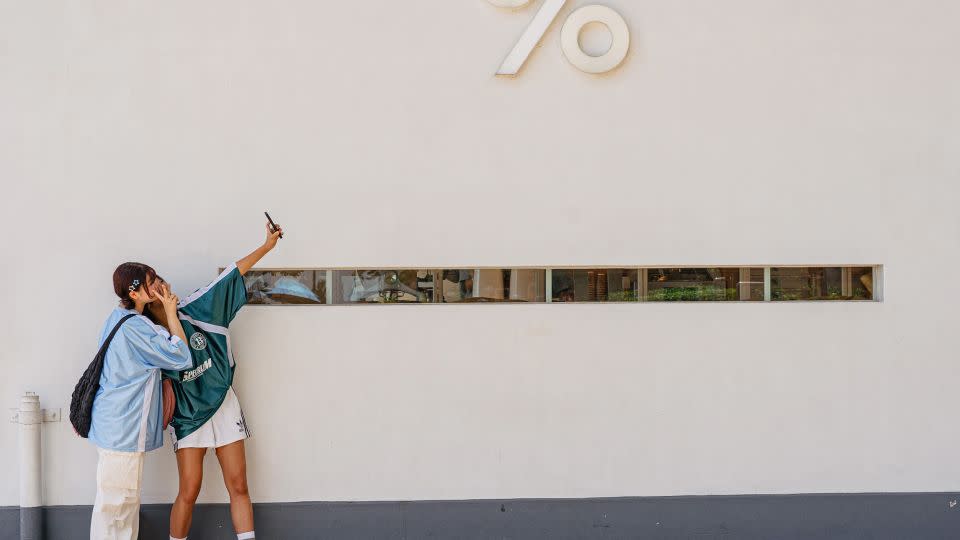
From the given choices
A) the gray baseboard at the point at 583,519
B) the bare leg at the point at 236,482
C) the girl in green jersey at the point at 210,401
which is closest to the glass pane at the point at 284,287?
the girl in green jersey at the point at 210,401

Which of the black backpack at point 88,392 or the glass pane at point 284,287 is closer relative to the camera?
the black backpack at point 88,392

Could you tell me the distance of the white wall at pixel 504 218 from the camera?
479 centimetres

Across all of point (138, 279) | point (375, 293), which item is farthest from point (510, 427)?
point (138, 279)

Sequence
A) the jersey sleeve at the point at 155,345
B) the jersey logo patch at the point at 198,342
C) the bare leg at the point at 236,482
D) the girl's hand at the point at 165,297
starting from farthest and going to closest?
the bare leg at the point at 236,482 < the jersey logo patch at the point at 198,342 < the girl's hand at the point at 165,297 < the jersey sleeve at the point at 155,345

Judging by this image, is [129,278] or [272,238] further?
[272,238]

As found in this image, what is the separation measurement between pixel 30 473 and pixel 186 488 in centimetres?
100

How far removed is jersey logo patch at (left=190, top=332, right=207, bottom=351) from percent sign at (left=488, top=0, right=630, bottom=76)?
2.37 metres

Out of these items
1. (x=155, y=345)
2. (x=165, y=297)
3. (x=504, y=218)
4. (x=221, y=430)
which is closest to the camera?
(x=155, y=345)

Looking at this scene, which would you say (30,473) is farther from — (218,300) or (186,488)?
(218,300)

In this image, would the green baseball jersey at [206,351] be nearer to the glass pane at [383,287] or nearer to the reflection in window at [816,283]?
the glass pane at [383,287]

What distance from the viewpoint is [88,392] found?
Answer: 4250 mm

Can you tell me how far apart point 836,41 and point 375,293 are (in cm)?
330

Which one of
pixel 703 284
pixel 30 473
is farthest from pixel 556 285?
pixel 30 473

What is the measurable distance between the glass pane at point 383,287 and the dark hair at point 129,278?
3.59ft
